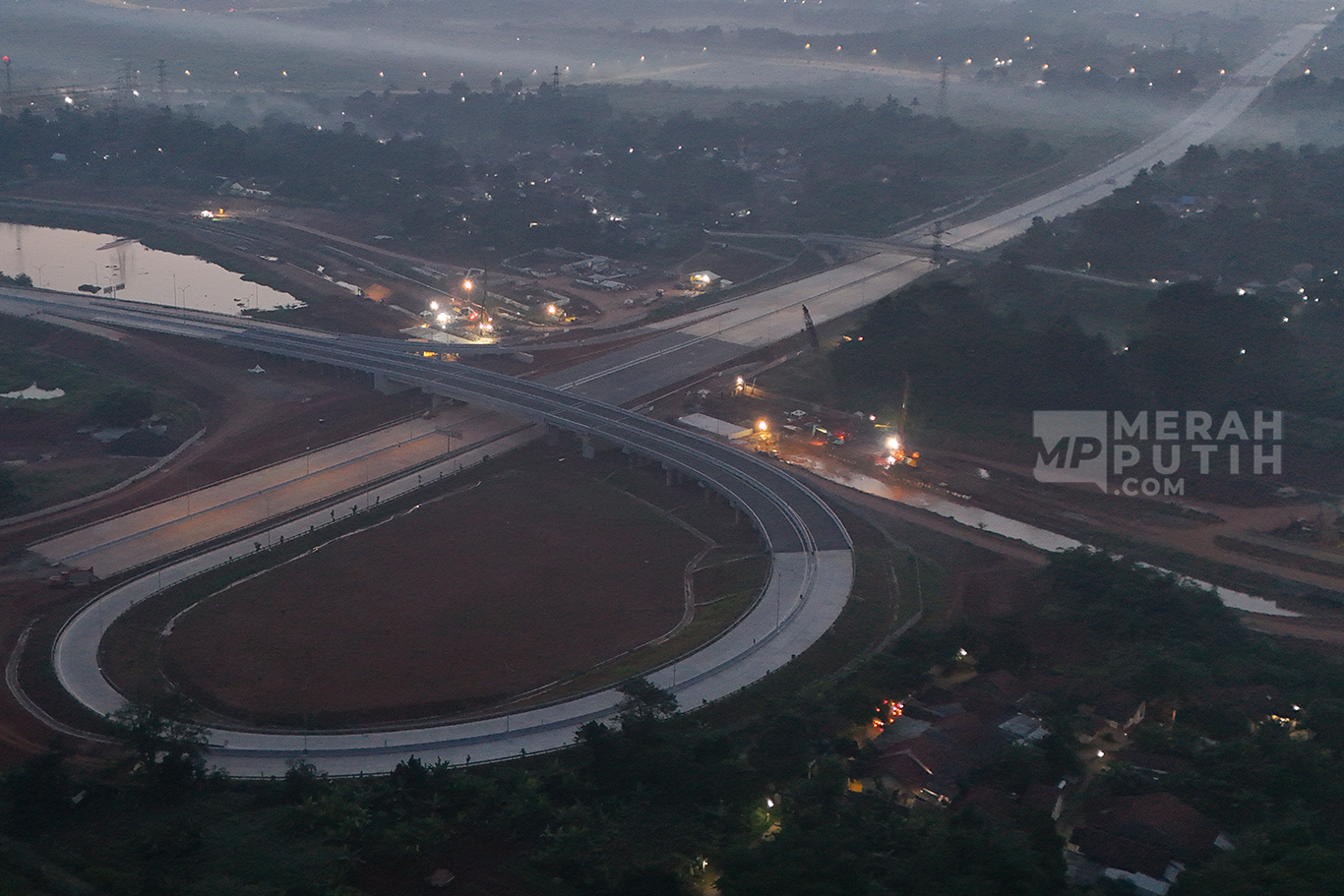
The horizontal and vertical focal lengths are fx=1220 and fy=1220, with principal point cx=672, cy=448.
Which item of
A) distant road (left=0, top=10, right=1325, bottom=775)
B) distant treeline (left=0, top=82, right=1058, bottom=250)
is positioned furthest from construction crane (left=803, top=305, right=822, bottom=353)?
distant treeline (left=0, top=82, right=1058, bottom=250)

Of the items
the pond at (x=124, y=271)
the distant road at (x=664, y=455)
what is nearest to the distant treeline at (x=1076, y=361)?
the distant road at (x=664, y=455)

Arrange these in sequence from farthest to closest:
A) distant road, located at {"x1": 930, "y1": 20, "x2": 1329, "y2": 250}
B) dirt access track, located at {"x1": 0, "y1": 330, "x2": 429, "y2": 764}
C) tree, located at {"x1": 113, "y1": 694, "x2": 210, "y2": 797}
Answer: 1. distant road, located at {"x1": 930, "y1": 20, "x2": 1329, "y2": 250}
2. dirt access track, located at {"x1": 0, "y1": 330, "x2": 429, "y2": 764}
3. tree, located at {"x1": 113, "y1": 694, "x2": 210, "y2": 797}

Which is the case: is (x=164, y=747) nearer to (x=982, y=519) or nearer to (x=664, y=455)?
(x=664, y=455)

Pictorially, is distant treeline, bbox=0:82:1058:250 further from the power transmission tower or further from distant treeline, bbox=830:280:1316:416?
distant treeline, bbox=830:280:1316:416

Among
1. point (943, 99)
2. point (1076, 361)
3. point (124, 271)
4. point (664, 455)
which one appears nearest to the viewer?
point (664, 455)

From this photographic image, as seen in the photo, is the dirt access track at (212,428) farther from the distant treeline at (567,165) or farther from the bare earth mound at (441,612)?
the distant treeline at (567,165)

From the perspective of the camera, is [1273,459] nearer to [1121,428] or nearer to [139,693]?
[1121,428]

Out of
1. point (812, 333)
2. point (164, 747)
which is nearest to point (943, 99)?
point (812, 333)
